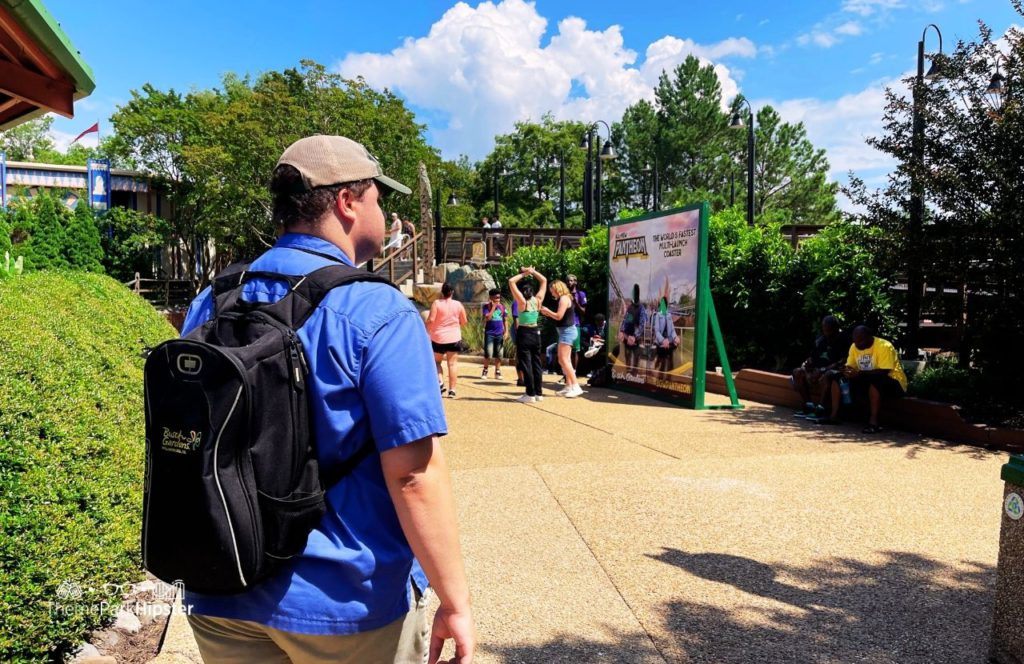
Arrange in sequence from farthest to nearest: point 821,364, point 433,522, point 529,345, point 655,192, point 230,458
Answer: point 655,192, point 529,345, point 821,364, point 433,522, point 230,458

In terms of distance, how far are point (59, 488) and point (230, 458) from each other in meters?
2.12

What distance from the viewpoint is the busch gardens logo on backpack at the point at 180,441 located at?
1.33m

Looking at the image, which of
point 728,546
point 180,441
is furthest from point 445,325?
point 180,441

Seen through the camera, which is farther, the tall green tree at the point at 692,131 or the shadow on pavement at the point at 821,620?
the tall green tree at the point at 692,131

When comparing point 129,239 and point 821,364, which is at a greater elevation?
point 129,239

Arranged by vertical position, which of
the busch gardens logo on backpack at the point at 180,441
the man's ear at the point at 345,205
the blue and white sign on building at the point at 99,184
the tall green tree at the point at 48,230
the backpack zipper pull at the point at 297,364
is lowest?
the busch gardens logo on backpack at the point at 180,441

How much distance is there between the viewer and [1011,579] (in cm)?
299

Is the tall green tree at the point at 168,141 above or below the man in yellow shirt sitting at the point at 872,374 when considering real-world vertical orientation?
above

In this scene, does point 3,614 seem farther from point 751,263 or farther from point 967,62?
point 751,263

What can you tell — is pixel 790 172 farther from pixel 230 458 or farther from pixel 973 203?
pixel 230 458

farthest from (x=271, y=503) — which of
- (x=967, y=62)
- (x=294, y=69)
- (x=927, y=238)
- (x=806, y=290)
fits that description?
(x=294, y=69)

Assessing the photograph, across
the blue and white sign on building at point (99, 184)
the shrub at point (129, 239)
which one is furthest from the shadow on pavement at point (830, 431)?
the blue and white sign on building at point (99, 184)

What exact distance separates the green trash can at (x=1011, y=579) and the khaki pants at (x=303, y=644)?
2.62 metres

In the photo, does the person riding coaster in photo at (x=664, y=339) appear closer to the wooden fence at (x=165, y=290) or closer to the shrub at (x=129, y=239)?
the wooden fence at (x=165, y=290)
